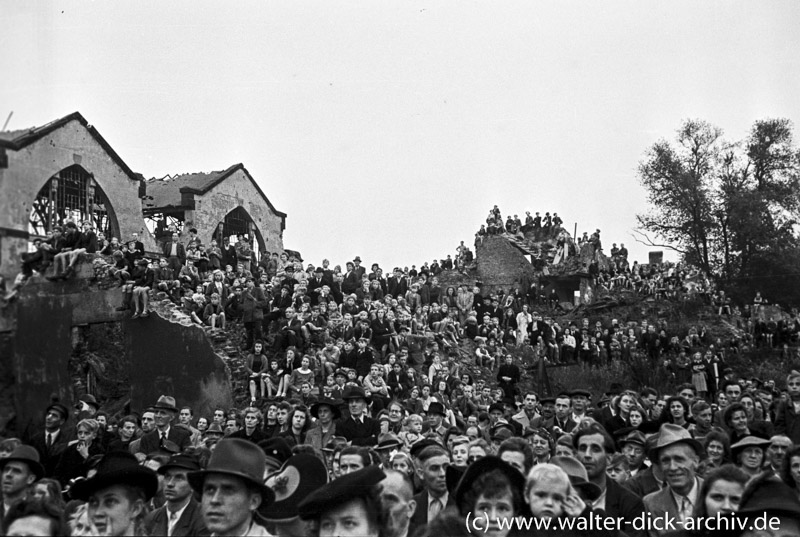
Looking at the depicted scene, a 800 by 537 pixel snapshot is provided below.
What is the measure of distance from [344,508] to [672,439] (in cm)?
320

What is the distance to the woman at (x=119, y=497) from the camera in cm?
594

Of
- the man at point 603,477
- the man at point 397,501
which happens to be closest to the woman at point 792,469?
the man at point 603,477

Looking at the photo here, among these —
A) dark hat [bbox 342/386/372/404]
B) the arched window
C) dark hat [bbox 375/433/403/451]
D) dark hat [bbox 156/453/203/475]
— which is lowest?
dark hat [bbox 156/453/203/475]

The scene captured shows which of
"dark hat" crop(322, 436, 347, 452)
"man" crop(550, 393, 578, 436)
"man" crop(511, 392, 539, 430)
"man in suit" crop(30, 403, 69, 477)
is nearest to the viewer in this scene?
"man in suit" crop(30, 403, 69, 477)

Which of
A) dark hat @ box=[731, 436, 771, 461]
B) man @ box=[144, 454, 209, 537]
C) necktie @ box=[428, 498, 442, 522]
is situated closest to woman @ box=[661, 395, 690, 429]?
dark hat @ box=[731, 436, 771, 461]

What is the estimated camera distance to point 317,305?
23.4m

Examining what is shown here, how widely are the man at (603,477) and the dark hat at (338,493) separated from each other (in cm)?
175

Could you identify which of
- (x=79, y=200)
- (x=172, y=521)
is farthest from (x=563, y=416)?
(x=79, y=200)

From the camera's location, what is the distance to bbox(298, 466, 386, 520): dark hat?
523 cm

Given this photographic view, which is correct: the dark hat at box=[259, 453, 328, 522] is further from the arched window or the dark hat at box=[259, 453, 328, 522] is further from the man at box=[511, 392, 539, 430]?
the arched window

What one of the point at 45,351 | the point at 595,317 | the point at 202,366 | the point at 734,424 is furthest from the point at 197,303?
the point at 595,317

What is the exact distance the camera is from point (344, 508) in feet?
17.2

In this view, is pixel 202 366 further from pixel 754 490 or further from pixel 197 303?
pixel 754 490

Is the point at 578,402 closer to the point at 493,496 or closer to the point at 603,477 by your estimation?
the point at 603,477
